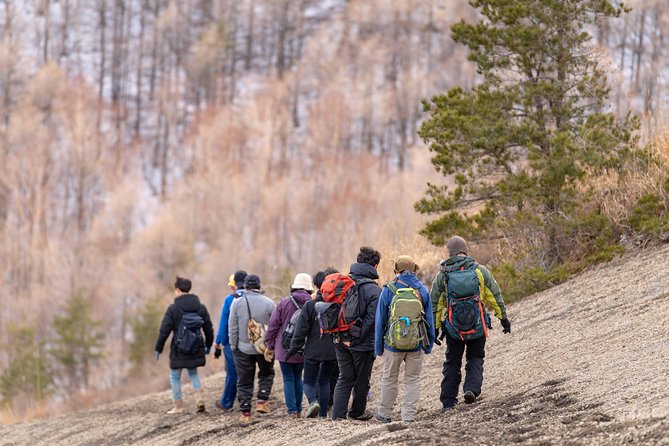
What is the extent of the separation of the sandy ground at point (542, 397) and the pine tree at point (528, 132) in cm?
141

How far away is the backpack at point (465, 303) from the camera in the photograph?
10.3 metres

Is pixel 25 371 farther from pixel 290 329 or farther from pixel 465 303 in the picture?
pixel 465 303

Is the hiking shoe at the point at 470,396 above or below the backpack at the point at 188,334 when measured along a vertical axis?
below

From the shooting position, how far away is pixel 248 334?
1252 cm

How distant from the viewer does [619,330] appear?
38.9 feet

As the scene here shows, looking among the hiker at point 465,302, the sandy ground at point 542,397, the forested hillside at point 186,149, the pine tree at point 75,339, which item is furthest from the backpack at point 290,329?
the pine tree at point 75,339

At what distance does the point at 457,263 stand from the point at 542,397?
1646 millimetres

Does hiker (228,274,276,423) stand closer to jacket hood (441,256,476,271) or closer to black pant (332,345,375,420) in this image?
black pant (332,345,375,420)

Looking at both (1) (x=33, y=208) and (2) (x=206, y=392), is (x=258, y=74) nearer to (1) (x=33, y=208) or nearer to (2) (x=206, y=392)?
(1) (x=33, y=208)

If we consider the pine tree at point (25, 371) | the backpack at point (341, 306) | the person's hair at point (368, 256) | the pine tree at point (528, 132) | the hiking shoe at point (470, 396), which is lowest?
the pine tree at point (25, 371)

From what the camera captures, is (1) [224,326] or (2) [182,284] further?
(2) [182,284]

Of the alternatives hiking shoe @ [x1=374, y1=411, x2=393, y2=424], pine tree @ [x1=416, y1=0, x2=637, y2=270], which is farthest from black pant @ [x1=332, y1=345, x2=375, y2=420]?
pine tree @ [x1=416, y1=0, x2=637, y2=270]

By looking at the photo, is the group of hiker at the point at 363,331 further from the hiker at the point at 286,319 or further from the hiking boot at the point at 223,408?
the hiking boot at the point at 223,408

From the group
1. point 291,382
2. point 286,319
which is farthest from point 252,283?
point 291,382
